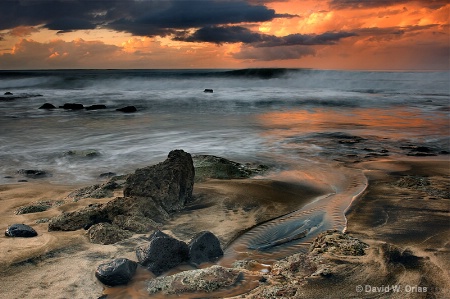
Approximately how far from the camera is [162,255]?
3.30m

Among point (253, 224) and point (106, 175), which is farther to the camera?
point (106, 175)

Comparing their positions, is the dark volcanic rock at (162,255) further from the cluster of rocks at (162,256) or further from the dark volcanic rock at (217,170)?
the dark volcanic rock at (217,170)

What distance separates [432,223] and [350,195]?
136 centimetres

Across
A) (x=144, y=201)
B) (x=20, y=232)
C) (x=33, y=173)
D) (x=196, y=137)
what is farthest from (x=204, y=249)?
(x=196, y=137)

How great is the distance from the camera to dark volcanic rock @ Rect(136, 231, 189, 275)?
327 centimetres

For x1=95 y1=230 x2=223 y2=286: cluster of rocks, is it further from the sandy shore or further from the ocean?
the ocean

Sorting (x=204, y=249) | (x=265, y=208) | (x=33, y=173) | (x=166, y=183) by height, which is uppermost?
(x=166, y=183)

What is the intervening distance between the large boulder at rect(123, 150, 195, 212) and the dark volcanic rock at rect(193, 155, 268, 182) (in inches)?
40.9

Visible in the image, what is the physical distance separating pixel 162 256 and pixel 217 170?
3352 millimetres

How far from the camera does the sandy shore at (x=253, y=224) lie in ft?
9.97

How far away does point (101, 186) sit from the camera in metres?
5.80

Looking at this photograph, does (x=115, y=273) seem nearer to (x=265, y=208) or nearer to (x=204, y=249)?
(x=204, y=249)

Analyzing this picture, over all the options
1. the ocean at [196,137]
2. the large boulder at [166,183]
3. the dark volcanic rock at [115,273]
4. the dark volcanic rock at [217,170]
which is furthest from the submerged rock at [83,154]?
the dark volcanic rock at [115,273]

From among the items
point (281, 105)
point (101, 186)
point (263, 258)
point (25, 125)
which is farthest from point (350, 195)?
point (281, 105)
